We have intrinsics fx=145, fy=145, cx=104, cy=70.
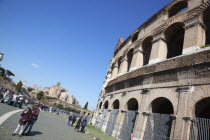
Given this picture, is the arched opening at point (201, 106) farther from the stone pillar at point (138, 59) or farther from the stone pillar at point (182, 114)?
the stone pillar at point (138, 59)

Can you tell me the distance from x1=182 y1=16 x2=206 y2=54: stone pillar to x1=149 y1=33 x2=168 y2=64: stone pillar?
1831mm

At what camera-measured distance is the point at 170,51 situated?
12234 millimetres

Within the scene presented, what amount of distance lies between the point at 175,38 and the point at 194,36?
3.87 meters

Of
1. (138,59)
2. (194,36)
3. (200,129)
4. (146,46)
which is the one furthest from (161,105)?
(146,46)

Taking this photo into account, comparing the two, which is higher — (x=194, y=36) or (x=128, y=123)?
(x=194, y=36)

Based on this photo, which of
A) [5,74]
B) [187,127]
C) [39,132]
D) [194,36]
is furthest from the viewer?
[5,74]

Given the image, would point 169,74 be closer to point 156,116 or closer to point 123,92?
point 156,116

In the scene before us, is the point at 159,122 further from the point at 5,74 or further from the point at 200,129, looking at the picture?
the point at 5,74

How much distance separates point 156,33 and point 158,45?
1.32m

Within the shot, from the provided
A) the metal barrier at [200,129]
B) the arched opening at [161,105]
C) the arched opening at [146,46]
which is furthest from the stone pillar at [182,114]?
the arched opening at [146,46]

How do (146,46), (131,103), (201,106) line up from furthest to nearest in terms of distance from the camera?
(146,46)
(131,103)
(201,106)

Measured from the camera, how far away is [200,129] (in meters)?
6.02

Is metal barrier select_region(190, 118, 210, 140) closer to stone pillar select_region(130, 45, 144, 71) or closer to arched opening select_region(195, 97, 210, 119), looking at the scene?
arched opening select_region(195, 97, 210, 119)

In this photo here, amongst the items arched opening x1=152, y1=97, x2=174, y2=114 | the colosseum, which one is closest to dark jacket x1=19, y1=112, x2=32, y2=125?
the colosseum
